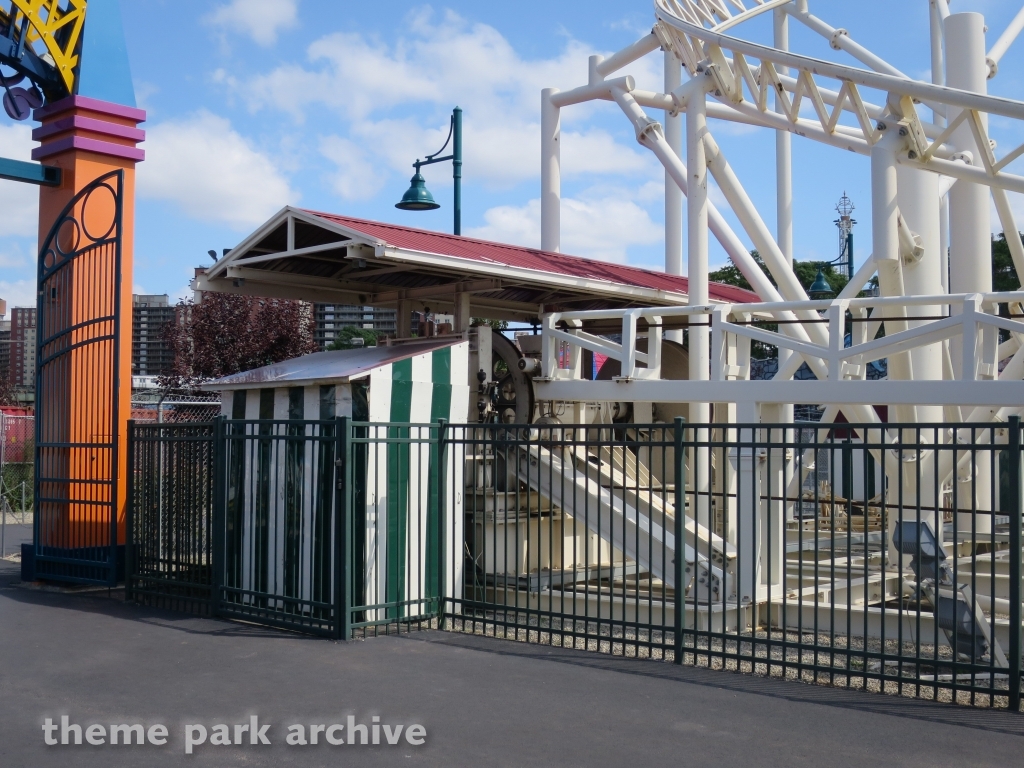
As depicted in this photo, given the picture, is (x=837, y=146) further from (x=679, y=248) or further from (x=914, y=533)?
(x=914, y=533)

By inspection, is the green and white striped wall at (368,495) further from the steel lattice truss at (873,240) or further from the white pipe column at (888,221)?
the white pipe column at (888,221)

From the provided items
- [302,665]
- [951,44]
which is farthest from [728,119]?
[302,665]

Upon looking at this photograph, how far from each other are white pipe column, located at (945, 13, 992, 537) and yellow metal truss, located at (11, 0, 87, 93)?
11.1 meters

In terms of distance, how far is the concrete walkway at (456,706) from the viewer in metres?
6.11

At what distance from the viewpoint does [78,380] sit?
1266 centimetres

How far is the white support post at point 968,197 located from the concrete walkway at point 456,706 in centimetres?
827

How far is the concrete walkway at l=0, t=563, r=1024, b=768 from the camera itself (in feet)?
20.0

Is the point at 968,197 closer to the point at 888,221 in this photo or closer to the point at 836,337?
the point at 888,221

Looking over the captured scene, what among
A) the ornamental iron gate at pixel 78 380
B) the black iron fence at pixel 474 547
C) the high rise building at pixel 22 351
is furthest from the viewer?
the high rise building at pixel 22 351

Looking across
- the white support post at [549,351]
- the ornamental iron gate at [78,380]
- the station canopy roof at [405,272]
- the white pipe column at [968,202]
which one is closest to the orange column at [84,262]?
the ornamental iron gate at [78,380]

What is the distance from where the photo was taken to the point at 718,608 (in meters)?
10.1

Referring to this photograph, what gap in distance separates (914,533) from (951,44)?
8.35m

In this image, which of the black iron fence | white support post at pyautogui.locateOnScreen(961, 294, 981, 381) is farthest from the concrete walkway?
white support post at pyautogui.locateOnScreen(961, 294, 981, 381)

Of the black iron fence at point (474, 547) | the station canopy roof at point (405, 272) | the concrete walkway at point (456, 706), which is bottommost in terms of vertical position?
the concrete walkway at point (456, 706)
